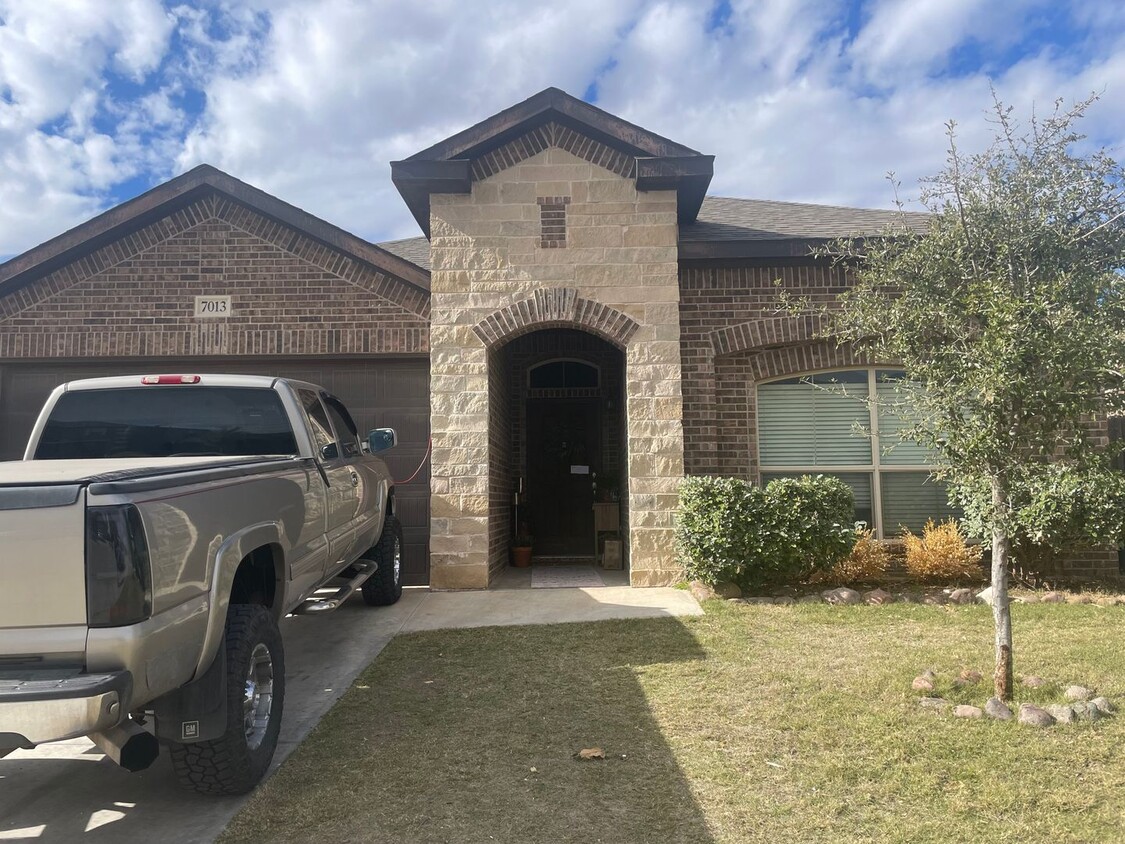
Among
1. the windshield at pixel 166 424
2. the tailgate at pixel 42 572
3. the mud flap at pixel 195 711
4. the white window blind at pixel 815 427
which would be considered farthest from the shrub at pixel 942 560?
the tailgate at pixel 42 572

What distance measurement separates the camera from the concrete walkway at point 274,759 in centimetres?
329

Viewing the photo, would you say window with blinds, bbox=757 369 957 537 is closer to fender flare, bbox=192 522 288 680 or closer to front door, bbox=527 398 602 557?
front door, bbox=527 398 602 557

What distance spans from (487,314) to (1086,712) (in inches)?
252

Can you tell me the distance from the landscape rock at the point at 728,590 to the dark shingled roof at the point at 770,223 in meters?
3.68

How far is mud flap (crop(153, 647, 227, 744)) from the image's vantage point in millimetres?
3111

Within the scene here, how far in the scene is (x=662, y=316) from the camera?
873 centimetres

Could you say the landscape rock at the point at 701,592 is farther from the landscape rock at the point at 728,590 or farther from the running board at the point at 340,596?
the running board at the point at 340,596

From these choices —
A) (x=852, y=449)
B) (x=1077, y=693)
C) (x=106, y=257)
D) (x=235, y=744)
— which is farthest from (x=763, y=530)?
(x=106, y=257)

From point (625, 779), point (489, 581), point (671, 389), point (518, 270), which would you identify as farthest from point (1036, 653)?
point (518, 270)

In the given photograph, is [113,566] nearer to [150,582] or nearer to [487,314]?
[150,582]

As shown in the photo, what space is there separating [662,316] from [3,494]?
272 inches

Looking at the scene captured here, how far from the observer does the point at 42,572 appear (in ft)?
8.68

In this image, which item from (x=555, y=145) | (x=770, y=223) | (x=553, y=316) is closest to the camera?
(x=553, y=316)

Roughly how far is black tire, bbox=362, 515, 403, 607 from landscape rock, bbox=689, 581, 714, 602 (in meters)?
2.91
